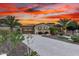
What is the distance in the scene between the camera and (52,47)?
168cm

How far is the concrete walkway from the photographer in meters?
1.67

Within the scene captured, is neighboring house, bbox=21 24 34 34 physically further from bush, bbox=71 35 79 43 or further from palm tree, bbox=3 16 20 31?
bush, bbox=71 35 79 43

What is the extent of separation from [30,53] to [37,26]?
0.27 m

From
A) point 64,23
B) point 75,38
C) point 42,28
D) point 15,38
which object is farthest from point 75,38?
point 15,38

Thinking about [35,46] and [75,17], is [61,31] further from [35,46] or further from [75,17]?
[35,46]

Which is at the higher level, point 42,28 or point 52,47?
point 42,28

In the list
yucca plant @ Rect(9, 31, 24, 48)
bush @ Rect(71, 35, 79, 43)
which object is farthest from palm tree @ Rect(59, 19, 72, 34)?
yucca plant @ Rect(9, 31, 24, 48)

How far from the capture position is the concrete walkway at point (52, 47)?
5.48 feet

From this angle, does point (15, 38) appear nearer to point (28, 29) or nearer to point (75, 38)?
point (28, 29)

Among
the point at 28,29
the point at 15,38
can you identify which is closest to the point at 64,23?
the point at 28,29

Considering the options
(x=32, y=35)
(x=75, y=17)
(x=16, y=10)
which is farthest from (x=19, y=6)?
(x=75, y=17)

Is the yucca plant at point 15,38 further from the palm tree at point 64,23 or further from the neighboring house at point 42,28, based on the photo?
the palm tree at point 64,23

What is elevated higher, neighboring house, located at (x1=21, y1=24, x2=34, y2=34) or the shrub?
neighboring house, located at (x1=21, y1=24, x2=34, y2=34)

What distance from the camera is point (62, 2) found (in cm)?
169
